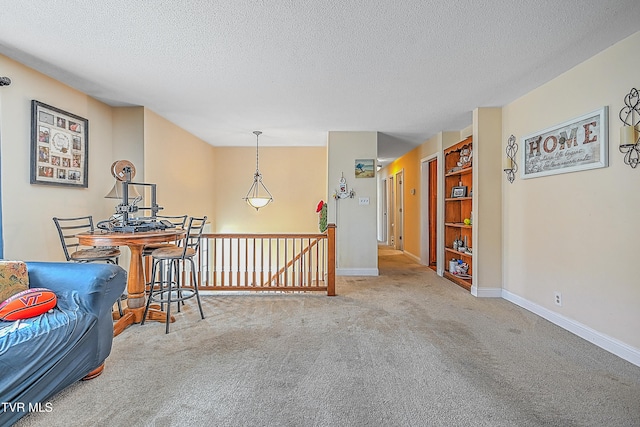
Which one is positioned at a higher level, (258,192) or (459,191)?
(258,192)

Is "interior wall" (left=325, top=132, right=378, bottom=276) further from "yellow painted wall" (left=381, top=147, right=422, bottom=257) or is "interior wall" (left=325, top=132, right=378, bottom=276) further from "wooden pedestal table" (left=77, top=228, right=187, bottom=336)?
"wooden pedestal table" (left=77, top=228, right=187, bottom=336)

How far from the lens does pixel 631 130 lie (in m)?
2.41

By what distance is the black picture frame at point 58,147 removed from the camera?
311 cm

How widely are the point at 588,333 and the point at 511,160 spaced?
6.60 ft

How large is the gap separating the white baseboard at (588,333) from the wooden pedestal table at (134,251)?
12.0 ft

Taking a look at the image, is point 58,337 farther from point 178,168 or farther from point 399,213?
point 399,213

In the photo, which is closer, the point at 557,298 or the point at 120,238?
the point at 120,238

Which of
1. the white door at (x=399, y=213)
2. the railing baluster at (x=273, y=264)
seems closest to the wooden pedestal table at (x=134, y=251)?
the railing baluster at (x=273, y=264)

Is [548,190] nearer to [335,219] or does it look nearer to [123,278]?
[335,219]

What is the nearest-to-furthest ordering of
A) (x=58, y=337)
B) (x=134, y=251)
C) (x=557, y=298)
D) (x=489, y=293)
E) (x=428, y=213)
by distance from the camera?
1. (x=58, y=337)
2. (x=134, y=251)
3. (x=557, y=298)
4. (x=489, y=293)
5. (x=428, y=213)

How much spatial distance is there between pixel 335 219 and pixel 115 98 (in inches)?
138

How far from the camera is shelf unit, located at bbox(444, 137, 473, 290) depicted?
498 cm

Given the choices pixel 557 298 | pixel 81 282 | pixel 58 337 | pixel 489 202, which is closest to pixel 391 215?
pixel 489 202

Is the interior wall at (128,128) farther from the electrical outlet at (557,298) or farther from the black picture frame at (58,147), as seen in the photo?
the electrical outlet at (557,298)
